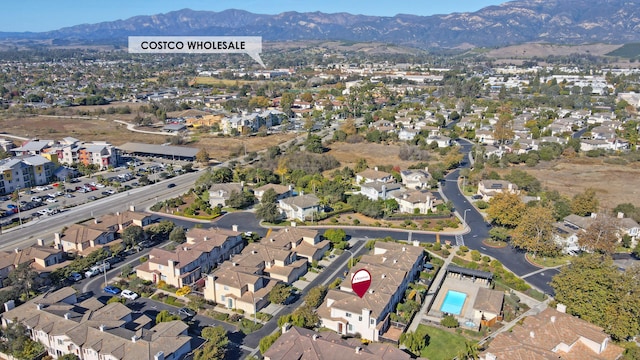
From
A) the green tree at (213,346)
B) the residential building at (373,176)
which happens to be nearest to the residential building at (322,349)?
the green tree at (213,346)

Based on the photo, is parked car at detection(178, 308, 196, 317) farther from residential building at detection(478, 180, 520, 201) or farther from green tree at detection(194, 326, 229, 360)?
residential building at detection(478, 180, 520, 201)

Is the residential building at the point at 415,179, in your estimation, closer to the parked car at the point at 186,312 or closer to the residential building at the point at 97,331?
the parked car at the point at 186,312

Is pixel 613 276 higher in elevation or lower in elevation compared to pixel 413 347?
higher

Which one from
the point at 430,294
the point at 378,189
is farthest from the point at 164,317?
the point at 378,189

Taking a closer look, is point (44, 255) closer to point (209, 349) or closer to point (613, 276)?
point (209, 349)

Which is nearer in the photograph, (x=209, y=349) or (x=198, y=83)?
(x=209, y=349)

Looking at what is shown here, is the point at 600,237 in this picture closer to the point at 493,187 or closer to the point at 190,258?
the point at 493,187

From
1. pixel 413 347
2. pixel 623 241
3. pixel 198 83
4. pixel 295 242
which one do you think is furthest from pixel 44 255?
pixel 198 83
